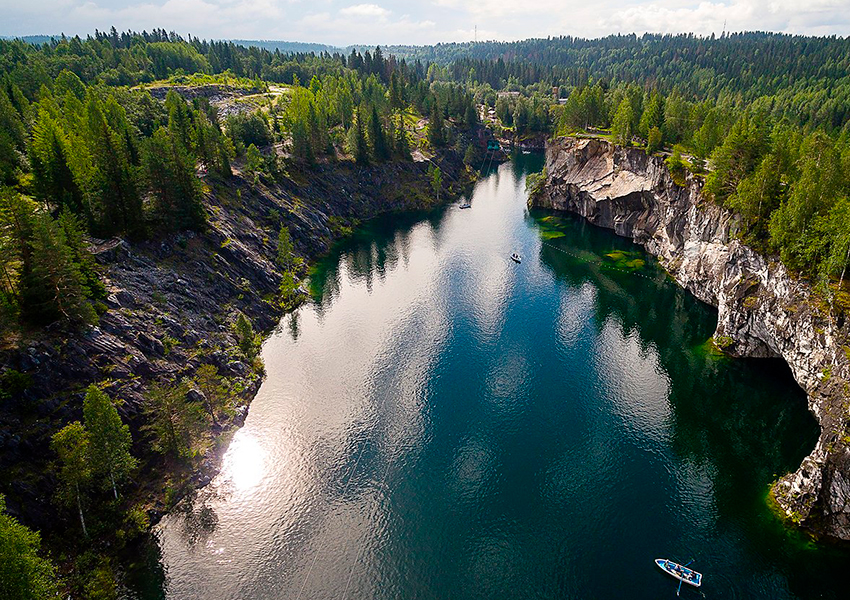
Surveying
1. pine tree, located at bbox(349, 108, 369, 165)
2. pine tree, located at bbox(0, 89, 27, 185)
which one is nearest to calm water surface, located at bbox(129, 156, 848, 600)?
pine tree, located at bbox(0, 89, 27, 185)

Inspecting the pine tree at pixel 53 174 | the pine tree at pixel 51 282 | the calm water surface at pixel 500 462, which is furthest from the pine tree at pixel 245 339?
the pine tree at pixel 53 174

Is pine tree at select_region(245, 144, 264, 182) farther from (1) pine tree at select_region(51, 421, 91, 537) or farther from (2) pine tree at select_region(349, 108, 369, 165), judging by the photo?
(1) pine tree at select_region(51, 421, 91, 537)

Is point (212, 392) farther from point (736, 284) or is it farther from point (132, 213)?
point (736, 284)

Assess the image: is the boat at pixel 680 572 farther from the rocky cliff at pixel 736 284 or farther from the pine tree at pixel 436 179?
the pine tree at pixel 436 179

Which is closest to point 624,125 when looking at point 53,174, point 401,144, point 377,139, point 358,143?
point 401,144

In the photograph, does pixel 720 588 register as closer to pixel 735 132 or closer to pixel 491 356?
pixel 491 356

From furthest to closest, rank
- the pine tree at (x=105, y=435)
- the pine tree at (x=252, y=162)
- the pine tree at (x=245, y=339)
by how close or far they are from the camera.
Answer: the pine tree at (x=252, y=162) → the pine tree at (x=245, y=339) → the pine tree at (x=105, y=435)
